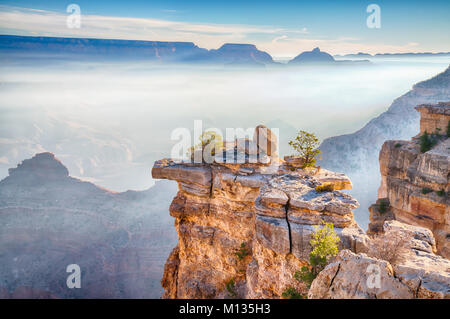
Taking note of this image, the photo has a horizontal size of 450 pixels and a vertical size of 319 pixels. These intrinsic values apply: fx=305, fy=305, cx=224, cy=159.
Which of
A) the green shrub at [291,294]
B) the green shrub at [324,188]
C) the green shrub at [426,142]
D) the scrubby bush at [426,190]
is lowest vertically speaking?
the green shrub at [291,294]

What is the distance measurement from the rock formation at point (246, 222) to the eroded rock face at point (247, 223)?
0.15 feet

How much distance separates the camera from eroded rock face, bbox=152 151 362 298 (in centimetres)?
1440

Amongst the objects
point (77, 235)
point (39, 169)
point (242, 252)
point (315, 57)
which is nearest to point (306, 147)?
point (242, 252)

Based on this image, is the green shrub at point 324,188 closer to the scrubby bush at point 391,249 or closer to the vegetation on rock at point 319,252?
the vegetation on rock at point 319,252

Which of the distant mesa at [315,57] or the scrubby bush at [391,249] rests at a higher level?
the distant mesa at [315,57]

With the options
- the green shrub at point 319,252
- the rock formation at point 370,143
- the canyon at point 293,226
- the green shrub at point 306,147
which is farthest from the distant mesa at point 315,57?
the green shrub at point 319,252

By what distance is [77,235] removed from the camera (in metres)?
70.6

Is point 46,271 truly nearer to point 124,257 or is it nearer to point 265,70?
point 124,257

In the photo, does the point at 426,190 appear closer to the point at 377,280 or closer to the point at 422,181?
the point at 422,181

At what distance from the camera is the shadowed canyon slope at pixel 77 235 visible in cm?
5928

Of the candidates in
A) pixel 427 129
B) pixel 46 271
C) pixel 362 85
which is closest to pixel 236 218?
pixel 427 129

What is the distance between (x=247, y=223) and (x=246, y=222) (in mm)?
105
